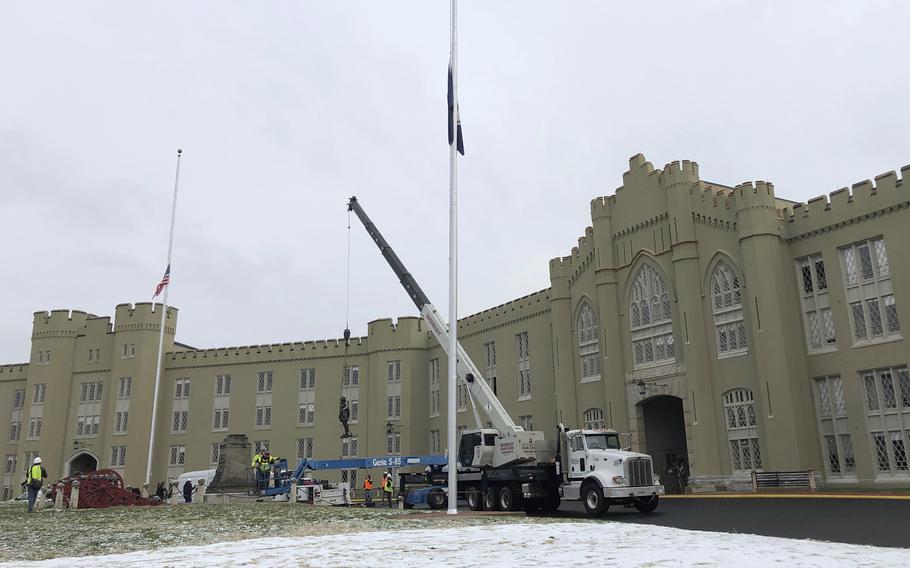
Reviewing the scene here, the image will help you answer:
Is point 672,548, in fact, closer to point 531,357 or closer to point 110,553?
point 110,553

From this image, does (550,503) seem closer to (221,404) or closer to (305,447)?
(305,447)

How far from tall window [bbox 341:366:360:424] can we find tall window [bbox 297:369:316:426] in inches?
94.2

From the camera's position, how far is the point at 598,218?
37.7 meters

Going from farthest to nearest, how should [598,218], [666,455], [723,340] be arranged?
[598,218] < [666,455] < [723,340]

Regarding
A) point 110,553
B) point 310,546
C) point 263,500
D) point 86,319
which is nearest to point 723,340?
point 263,500

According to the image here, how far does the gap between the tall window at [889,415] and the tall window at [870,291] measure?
4.96 feet

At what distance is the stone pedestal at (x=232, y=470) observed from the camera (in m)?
35.5

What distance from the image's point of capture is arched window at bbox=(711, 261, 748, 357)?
30922 millimetres

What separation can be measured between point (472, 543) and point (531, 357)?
3058 centimetres

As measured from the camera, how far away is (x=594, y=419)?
36812 mm

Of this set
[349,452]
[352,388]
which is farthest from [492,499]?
[352,388]

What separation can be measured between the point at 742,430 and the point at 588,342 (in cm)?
966

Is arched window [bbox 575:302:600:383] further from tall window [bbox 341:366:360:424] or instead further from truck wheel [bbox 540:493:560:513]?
tall window [bbox 341:366:360:424]

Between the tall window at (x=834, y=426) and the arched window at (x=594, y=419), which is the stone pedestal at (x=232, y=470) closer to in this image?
the arched window at (x=594, y=419)
